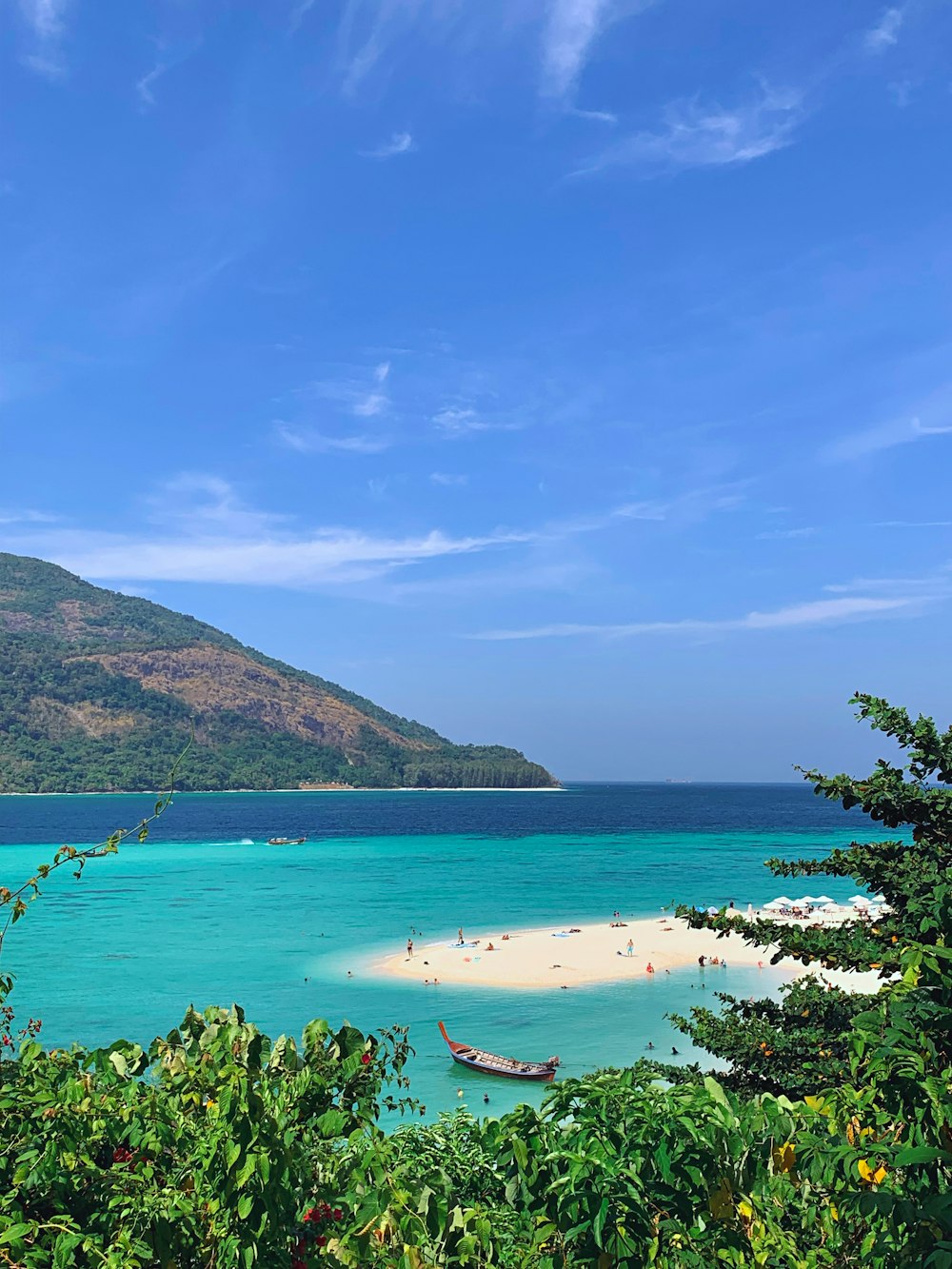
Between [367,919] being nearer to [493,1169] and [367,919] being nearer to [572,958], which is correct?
[572,958]

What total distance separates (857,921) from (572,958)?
110 ft

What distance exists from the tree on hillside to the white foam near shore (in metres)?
24.9

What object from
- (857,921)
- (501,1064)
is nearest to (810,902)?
(501,1064)

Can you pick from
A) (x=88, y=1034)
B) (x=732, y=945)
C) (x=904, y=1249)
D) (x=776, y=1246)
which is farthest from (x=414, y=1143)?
(x=732, y=945)

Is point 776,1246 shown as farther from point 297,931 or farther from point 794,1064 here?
point 297,931

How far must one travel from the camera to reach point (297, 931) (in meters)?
48.8

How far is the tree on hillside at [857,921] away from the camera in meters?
7.76

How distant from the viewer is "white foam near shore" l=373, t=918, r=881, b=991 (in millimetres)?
36531

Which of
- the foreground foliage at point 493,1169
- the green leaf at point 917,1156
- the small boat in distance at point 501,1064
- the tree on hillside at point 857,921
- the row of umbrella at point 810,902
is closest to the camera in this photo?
the green leaf at point 917,1156

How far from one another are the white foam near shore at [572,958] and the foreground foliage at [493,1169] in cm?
3182

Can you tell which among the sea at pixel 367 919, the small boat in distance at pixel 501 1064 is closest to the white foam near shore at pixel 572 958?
the sea at pixel 367 919

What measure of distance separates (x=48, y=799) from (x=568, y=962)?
487ft

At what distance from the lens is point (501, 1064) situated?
24.1m

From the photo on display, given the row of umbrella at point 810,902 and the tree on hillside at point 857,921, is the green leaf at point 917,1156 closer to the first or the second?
the tree on hillside at point 857,921
